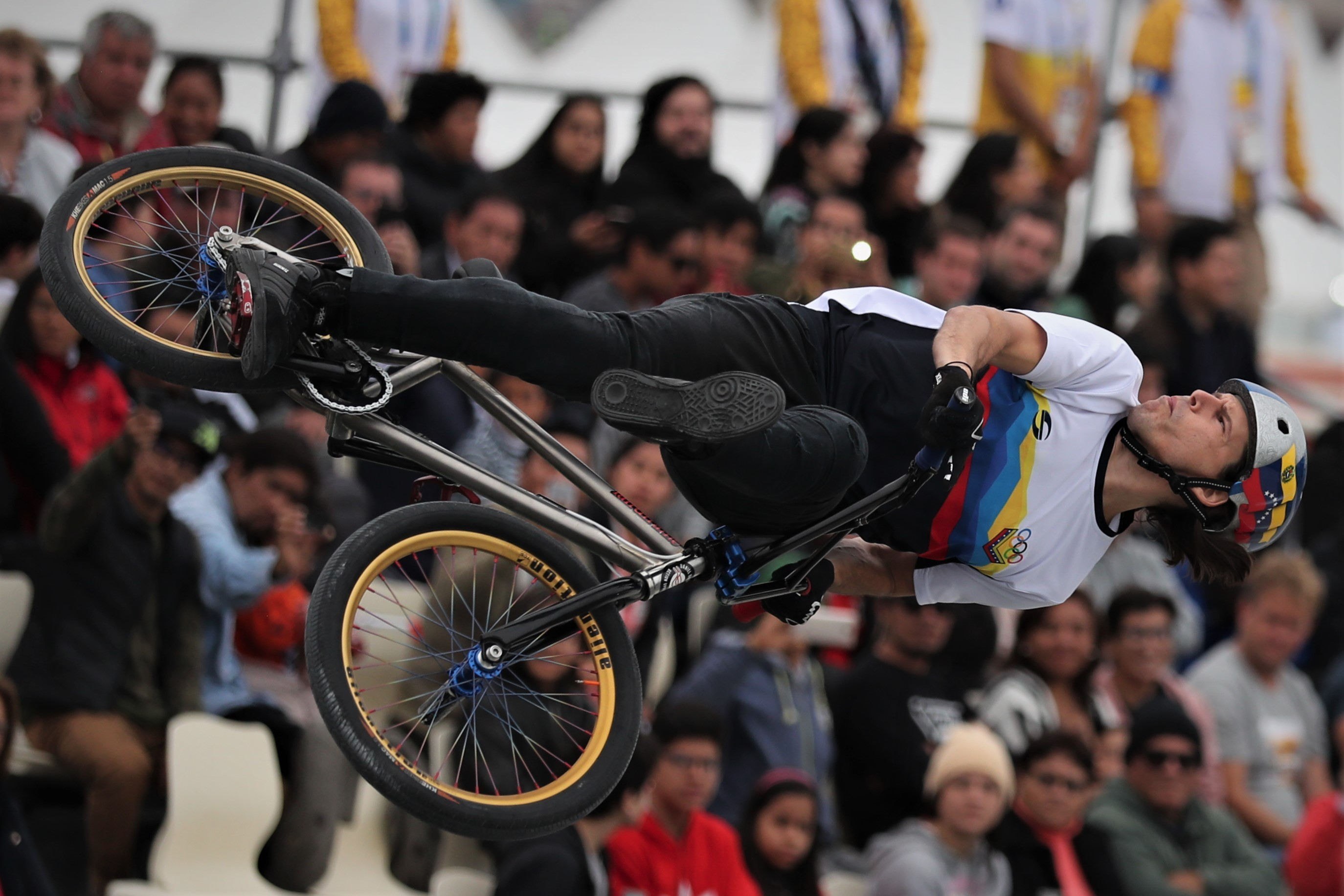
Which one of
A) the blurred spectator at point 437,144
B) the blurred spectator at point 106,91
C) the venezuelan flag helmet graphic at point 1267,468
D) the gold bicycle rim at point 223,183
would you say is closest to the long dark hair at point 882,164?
the blurred spectator at point 437,144

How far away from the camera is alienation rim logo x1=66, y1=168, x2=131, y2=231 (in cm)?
449

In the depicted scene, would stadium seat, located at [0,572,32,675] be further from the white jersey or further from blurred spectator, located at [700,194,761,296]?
blurred spectator, located at [700,194,761,296]

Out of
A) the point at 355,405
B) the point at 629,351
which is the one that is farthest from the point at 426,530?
the point at 629,351

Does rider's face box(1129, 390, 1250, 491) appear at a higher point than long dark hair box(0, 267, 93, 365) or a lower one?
higher

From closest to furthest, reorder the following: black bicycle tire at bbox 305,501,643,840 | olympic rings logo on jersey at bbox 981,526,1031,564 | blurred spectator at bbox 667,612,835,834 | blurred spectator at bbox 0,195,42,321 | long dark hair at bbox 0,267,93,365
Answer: black bicycle tire at bbox 305,501,643,840, olympic rings logo on jersey at bbox 981,526,1031,564, long dark hair at bbox 0,267,93,365, blurred spectator at bbox 0,195,42,321, blurred spectator at bbox 667,612,835,834

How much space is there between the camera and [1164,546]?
4.71 metres

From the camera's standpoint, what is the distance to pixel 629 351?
4.24 m

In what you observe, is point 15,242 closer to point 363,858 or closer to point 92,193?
point 92,193

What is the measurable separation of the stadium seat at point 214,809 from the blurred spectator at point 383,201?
2029 millimetres

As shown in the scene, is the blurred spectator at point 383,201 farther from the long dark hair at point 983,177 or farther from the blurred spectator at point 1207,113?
the blurred spectator at point 1207,113

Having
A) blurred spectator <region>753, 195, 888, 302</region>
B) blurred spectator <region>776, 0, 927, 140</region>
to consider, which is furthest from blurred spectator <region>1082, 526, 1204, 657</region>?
blurred spectator <region>776, 0, 927, 140</region>

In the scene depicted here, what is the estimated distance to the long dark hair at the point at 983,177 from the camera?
9258 millimetres

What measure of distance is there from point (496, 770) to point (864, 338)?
85.1 inches

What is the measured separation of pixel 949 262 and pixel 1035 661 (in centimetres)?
187
